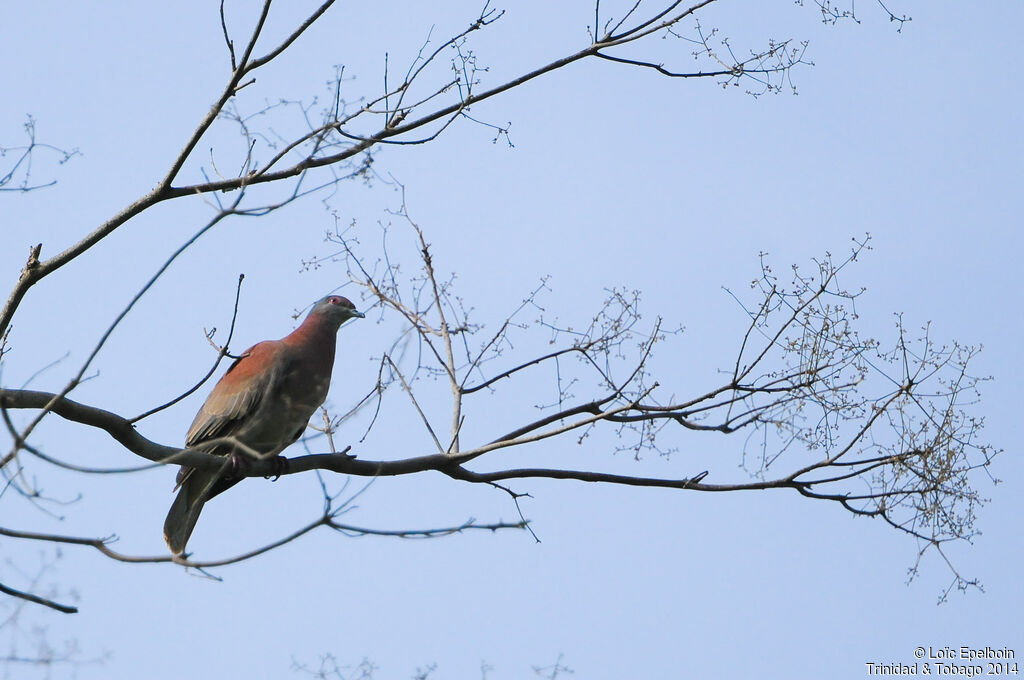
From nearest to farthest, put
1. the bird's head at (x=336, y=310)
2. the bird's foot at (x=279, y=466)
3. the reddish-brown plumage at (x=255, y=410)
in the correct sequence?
the bird's foot at (x=279, y=466), the reddish-brown plumage at (x=255, y=410), the bird's head at (x=336, y=310)

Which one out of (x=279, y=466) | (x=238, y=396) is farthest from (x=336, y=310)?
(x=279, y=466)

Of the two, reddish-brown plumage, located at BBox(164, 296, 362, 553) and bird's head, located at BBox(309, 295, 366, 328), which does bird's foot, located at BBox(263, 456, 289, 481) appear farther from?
bird's head, located at BBox(309, 295, 366, 328)

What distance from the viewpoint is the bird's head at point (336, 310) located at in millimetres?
6762

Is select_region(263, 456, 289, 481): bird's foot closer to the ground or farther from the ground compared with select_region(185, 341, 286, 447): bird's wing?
closer to the ground

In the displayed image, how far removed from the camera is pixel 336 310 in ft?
22.2

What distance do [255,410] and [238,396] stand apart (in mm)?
145

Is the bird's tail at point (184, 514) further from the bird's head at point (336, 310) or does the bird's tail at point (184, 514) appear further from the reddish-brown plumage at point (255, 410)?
the bird's head at point (336, 310)

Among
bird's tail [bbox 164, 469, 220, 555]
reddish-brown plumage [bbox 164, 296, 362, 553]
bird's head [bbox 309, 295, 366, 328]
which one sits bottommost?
bird's tail [bbox 164, 469, 220, 555]

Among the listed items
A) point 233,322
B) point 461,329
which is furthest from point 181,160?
point 461,329

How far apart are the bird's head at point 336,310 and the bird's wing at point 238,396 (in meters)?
0.33

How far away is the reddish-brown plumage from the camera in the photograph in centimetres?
629

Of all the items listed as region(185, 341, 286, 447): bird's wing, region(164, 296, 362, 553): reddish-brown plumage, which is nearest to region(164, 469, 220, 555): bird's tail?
region(164, 296, 362, 553): reddish-brown plumage

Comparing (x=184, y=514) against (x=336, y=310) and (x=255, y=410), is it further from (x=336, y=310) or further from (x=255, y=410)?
(x=336, y=310)

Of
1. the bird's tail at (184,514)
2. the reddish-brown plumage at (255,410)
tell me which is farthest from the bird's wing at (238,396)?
the bird's tail at (184,514)
